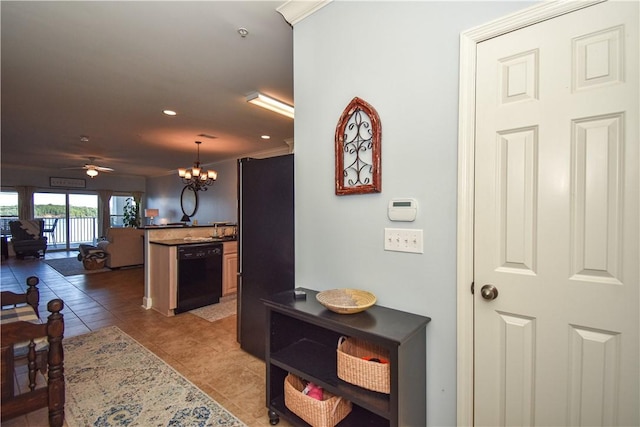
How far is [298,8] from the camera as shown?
194 cm

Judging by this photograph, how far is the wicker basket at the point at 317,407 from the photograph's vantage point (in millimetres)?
1527

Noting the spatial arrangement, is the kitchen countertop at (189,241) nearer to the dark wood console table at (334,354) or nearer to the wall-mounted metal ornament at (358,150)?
the dark wood console table at (334,354)

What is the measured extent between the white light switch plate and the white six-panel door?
0.27 metres

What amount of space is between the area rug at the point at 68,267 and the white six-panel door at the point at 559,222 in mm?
7499

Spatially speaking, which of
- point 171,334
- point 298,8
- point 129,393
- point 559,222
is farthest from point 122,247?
point 559,222

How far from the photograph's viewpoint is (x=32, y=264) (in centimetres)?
713

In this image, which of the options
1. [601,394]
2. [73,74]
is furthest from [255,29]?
[601,394]

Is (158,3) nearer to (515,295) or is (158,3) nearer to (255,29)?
(255,29)

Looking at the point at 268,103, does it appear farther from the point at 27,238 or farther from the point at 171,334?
the point at 27,238

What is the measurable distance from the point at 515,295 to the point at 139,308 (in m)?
4.37

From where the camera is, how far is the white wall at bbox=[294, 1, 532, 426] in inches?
55.6

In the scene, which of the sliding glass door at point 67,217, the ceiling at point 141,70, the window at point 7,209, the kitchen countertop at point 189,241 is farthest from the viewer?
the sliding glass door at point 67,217

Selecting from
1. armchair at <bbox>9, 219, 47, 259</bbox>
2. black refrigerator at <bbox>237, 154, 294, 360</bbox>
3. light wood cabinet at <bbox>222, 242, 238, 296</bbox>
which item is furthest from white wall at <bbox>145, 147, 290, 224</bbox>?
black refrigerator at <bbox>237, 154, 294, 360</bbox>

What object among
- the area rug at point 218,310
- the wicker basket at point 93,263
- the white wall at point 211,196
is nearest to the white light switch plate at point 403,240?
the area rug at point 218,310
